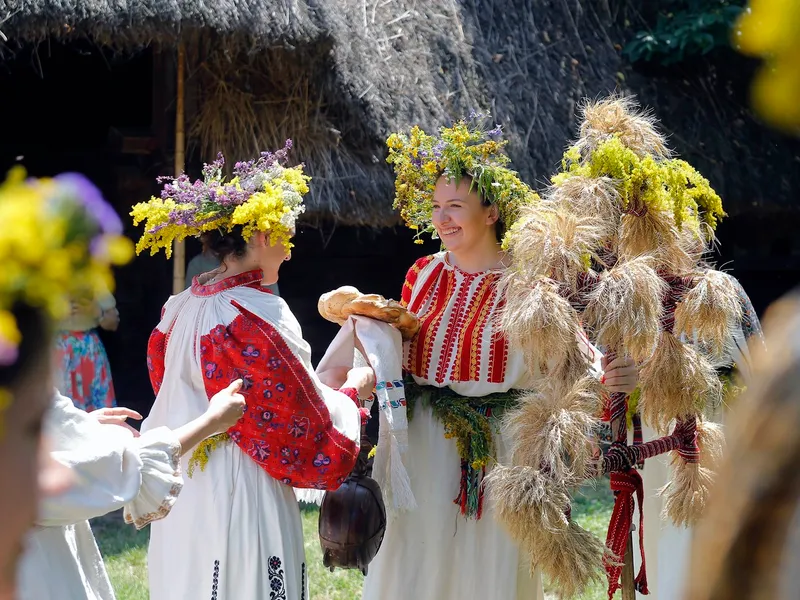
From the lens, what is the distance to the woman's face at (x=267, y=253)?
3.06 m

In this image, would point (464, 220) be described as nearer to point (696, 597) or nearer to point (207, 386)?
point (207, 386)

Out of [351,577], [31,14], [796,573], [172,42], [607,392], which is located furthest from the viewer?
[172,42]

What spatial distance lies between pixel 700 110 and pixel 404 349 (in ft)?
16.6

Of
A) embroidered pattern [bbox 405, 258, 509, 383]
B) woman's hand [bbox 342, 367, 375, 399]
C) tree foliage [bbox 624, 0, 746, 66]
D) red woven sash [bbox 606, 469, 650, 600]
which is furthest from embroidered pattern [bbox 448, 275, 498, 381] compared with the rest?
tree foliage [bbox 624, 0, 746, 66]

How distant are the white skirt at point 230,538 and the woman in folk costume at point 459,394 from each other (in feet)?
1.56

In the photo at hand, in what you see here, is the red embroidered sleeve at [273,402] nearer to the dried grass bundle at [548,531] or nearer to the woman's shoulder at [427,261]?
the dried grass bundle at [548,531]

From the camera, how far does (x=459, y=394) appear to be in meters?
3.38

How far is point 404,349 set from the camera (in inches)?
139

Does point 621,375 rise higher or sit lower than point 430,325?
lower

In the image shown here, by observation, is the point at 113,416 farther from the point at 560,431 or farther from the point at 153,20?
the point at 153,20

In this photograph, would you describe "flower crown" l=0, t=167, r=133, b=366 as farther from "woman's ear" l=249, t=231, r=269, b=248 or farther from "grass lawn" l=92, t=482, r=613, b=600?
"grass lawn" l=92, t=482, r=613, b=600

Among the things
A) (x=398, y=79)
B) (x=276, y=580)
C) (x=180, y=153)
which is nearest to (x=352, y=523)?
(x=276, y=580)

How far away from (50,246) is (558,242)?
211 cm

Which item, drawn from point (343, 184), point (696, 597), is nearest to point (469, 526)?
point (696, 597)
